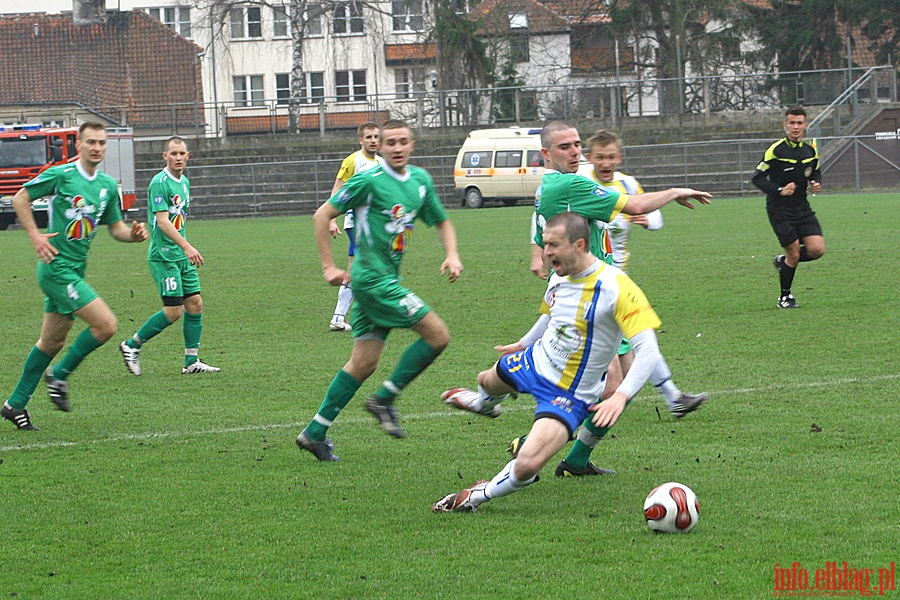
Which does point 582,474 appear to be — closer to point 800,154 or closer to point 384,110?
point 800,154

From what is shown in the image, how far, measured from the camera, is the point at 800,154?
1313 centimetres

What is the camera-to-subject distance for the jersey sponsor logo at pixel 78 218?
8078 millimetres

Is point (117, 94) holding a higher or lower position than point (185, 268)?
higher

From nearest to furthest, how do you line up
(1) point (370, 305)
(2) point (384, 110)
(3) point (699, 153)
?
(1) point (370, 305)
(3) point (699, 153)
(2) point (384, 110)

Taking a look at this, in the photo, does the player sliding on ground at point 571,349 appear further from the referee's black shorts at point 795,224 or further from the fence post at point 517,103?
the fence post at point 517,103

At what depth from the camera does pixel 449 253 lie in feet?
23.8

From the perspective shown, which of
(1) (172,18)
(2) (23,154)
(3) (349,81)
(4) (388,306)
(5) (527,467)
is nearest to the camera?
(5) (527,467)

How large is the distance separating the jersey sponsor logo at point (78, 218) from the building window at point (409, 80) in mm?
51519

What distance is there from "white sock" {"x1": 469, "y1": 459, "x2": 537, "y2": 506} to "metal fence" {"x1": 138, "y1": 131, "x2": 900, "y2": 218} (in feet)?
107

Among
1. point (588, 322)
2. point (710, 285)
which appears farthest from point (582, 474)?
point (710, 285)

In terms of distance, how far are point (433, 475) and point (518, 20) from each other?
5317cm

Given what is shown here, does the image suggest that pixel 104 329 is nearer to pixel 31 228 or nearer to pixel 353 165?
pixel 31 228

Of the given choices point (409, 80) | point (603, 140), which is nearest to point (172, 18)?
point (409, 80)

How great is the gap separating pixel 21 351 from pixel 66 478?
5.43m
